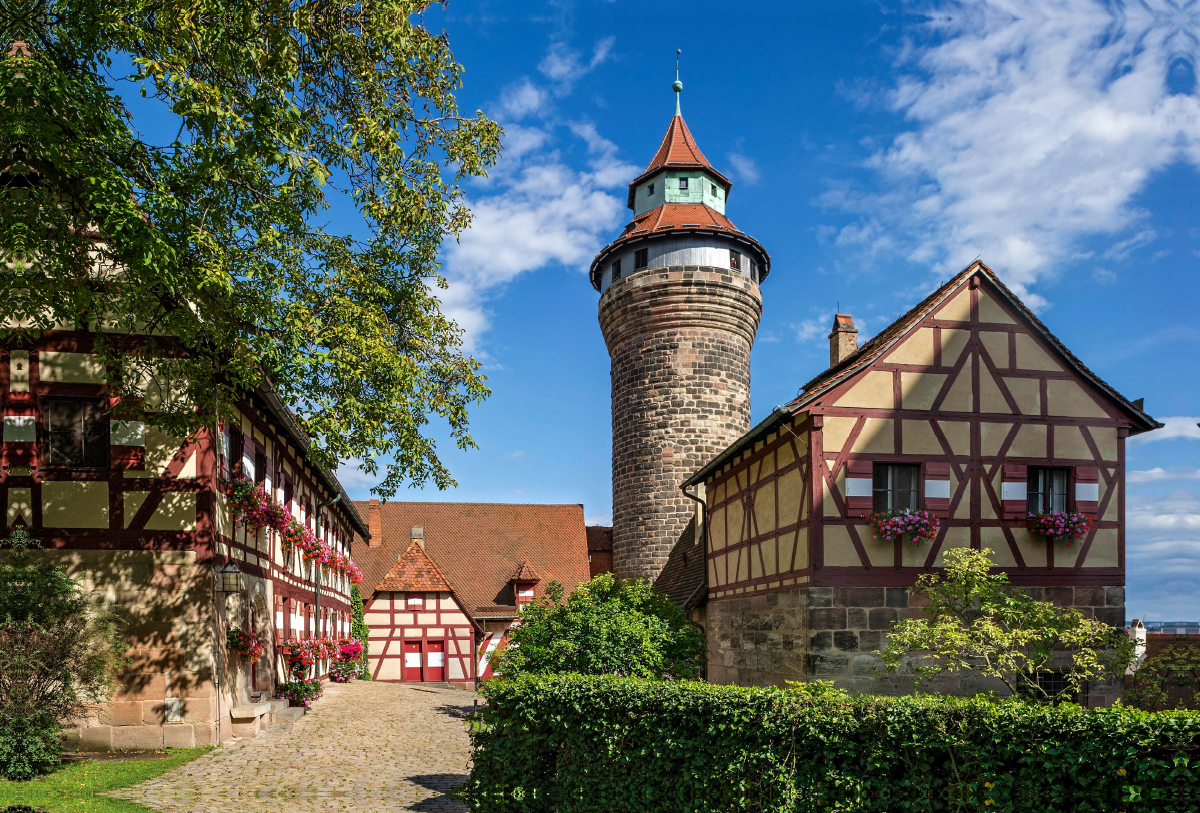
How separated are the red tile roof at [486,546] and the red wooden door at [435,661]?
7.62 feet

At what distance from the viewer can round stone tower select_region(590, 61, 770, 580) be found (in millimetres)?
24547

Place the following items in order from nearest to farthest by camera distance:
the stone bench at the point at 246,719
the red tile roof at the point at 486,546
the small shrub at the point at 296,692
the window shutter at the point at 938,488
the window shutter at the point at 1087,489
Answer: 1. the stone bench at the point at 246,719
2. the window shutter at the point at 938,488
3. the window shutter at the point at 1087,489
4. the small shrub at the point at 296,692
5. the red tile roof at the point at 486,546

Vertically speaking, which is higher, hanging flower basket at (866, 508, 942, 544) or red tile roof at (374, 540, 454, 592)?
hanging flower basket at (866, 508, 942, 544)

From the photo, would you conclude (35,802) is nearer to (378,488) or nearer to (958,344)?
(378,488)

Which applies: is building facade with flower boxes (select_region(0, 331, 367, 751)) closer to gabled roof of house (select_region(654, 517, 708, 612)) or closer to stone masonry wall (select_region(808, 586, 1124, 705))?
stone masonry wall (select_region(808, 586, 1124, 705))

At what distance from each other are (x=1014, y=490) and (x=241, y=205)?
444 inches

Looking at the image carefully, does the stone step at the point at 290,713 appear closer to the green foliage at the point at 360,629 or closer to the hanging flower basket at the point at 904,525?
the hanging flower basket at the point at 904,525

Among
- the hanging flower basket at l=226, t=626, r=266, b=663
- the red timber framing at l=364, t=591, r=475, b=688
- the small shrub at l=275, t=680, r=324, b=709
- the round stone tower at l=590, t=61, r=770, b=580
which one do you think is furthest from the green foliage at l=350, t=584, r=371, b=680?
the hanging flower basket at l=226, t=626, r=266, b=663

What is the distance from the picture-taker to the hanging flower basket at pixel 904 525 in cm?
1320

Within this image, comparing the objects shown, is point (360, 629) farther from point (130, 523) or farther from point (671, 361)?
point (130, 523)

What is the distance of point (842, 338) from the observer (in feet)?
65.8

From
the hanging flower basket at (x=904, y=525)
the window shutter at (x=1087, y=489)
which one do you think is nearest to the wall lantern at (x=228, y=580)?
the hanging flower basket at (x=904, y=525)

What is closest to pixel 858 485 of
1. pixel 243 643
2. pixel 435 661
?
pixel 243 643

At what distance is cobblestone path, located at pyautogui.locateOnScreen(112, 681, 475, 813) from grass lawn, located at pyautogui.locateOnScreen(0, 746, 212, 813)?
229 mm
